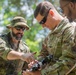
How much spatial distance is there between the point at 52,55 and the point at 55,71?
33 centimetres

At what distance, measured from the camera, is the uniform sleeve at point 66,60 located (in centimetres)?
293

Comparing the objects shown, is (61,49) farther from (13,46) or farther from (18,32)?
(13,46)

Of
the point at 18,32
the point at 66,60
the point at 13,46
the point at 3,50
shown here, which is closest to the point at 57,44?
the point at 66,60

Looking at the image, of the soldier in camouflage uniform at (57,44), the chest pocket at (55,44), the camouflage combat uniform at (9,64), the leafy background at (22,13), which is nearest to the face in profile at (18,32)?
the camouflage combat uniform at (9,64)

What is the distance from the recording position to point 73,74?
296 centimetres

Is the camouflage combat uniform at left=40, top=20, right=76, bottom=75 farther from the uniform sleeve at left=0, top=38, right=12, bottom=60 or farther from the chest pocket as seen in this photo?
the uniform sleeve at left=0, top=38, right=12, bottom=60

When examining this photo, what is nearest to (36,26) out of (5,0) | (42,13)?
(5,0)

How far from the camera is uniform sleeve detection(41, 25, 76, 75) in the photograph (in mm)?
2934

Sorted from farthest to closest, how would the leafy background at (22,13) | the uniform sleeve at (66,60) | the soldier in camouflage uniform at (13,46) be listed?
the leafy background at (22,13) < the soldier in camouflage uniform at (13,46) < the uniform sleeve at (66,60)

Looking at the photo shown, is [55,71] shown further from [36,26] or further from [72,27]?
[36,26]

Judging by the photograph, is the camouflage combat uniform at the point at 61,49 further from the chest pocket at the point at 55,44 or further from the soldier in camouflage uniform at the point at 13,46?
the soldier in camouflage uniform at the point at 13,46

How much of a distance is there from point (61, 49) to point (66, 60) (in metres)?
0.27

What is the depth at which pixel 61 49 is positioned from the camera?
3.20 metres

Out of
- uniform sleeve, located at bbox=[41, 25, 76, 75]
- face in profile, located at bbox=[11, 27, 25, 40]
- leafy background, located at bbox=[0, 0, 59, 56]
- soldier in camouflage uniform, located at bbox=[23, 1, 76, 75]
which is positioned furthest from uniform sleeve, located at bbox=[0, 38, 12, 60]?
leafy background, located at bbox=[0, 0, 59, 56]
